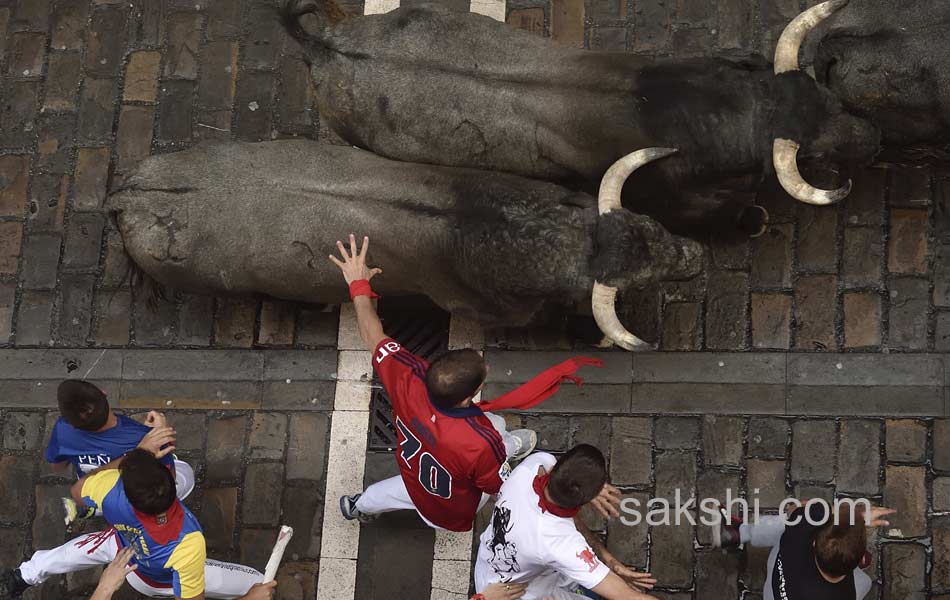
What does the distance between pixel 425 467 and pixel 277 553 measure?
1.75m

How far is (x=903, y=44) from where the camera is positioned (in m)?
6.65

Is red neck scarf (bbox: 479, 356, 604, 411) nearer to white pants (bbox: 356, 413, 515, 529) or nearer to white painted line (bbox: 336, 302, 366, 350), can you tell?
white pants (bbox: 356, 413, 515, 529)

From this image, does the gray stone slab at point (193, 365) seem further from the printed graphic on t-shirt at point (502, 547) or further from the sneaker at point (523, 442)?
the printed graphic on t-shirt at point (502, 547)

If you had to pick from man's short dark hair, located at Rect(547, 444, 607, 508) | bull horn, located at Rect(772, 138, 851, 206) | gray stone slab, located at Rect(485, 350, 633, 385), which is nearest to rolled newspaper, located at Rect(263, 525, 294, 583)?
gray stone slab, located at Rect(485, 350, 633, 385)

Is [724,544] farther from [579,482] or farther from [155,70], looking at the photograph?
[155,70]

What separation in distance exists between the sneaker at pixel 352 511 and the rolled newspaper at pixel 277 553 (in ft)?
1.39

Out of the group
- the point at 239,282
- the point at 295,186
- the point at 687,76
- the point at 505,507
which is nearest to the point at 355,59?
the point at 295,186

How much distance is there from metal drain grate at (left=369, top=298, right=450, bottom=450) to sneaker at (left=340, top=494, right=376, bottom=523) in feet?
1.63

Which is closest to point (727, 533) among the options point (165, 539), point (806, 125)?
point (806, 125)

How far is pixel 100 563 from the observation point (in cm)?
716

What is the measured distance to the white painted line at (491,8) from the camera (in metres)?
8.84

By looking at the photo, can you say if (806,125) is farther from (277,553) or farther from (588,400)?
(277,553)

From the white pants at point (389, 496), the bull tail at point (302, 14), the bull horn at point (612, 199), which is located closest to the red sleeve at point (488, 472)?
the white pants at point (389, 496)

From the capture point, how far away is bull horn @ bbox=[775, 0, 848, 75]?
6.66 metres
